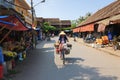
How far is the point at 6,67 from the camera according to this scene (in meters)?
11.5

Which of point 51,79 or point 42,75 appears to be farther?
point 42,75

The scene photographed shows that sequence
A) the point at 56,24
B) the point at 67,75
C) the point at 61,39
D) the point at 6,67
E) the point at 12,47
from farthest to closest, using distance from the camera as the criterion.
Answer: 1. the point at 56,24
2. the point at 61,39
3. the point at 12,47
4. the point at 6,67
5. the point at 67,75

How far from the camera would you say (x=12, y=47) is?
13938 mm

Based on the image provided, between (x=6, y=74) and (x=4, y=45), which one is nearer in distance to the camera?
(x=6, y=74)

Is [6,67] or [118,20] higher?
[118,20]

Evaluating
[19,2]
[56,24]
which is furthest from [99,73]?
[56,24]

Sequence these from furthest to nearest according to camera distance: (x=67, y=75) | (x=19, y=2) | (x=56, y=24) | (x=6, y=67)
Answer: (x=56, y=24) < (x=19, y=2) < (x=6, y=67) < (x=67, y=75)

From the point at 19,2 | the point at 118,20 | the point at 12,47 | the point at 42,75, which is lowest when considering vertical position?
the point at 42,75

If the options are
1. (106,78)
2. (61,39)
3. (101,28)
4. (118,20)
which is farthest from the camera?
(101,28)

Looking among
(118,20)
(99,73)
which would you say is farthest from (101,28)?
(99,73)

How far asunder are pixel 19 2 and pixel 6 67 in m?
19.9

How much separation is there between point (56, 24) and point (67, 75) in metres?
106

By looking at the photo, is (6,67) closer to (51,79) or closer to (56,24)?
(51,79)

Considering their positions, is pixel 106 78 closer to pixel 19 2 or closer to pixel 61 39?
pixel 61 39
